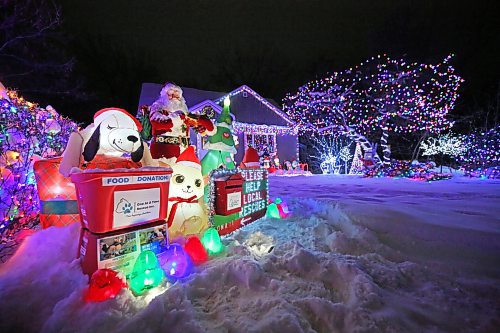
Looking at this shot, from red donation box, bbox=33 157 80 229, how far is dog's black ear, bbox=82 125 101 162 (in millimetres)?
1040

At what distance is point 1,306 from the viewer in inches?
71.2

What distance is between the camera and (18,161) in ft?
11.8

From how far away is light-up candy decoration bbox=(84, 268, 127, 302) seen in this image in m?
1.85

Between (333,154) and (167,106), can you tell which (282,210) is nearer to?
(167,106)

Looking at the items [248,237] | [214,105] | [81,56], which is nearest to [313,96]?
[214,105]

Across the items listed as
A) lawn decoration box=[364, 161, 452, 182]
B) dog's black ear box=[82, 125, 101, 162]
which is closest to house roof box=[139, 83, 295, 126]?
lawn decoration box=[364, 161, 452, 182]

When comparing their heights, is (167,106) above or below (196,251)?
above

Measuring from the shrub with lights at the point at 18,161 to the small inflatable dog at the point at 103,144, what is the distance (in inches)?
50.1

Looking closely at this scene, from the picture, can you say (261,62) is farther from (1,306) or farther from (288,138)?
(1,306)

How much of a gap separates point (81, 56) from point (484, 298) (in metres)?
28.1

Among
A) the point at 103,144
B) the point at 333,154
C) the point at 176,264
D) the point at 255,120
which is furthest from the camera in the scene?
the point at 333,154

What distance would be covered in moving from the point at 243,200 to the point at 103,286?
82.2 inches

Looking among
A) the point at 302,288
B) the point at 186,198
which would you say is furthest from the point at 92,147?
the point at 302,288

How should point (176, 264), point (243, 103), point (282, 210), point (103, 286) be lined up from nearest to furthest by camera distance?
point (103, 286)
point (176, 264)
point (282, 210)
point (243, 103)
